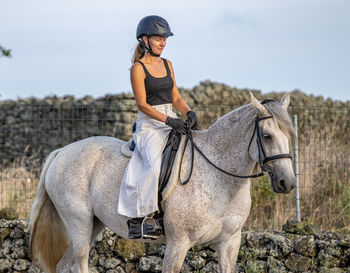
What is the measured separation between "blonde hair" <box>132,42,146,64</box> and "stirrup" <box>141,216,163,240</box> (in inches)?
64.2

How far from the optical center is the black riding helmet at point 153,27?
5.59 meters

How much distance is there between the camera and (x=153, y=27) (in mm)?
5594

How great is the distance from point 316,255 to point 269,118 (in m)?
3.56

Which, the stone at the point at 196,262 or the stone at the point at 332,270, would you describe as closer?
the stone at the point at 332,270

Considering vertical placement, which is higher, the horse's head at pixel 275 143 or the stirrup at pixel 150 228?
the horse's head at pixel 275 143

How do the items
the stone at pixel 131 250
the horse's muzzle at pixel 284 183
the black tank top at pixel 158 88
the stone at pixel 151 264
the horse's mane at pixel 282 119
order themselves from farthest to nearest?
the stone at pixel 131 250 < the stone at pixel 151 264 < the black tank top at pixel 158 88 < the horse's mane at pixel 282 119 < the horse's muzzle at pixel 284 183

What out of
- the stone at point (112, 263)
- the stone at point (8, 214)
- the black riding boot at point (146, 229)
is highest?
the black riding boot at point (146, 229)

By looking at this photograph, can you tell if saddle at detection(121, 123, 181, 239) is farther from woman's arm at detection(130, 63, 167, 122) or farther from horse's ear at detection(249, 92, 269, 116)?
horse's ear at detection(249, 92, 269, 116)

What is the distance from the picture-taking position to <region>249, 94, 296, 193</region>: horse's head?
4.65m

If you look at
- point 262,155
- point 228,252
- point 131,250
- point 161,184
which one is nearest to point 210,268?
point 131,250

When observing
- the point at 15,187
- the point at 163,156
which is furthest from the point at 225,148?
the point at 15,187

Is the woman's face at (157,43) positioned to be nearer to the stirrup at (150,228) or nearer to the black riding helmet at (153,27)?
the black riding helmet at (153,27)

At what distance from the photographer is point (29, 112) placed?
1788cm

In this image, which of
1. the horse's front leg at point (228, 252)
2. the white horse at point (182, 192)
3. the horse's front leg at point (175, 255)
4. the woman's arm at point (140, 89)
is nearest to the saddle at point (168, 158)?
the white horse at point (182, 192)
